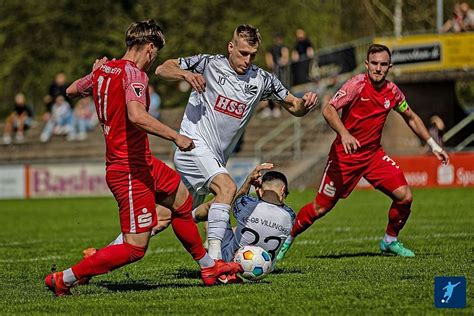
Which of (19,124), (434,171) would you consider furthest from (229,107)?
(19,124)

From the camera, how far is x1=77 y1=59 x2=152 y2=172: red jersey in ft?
27.1

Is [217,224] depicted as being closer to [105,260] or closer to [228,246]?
[228,246]

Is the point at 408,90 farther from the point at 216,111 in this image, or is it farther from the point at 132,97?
the point at 132,97

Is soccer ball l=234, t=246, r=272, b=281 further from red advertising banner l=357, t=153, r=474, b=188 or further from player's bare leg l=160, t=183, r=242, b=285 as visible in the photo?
red advertising banner l=357, t=153, r=474, b=188

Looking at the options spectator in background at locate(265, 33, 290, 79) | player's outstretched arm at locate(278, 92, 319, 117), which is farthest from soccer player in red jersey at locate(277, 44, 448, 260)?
spectator in background at locate(265, 33, 290, 79)

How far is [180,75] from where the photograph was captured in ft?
31.7

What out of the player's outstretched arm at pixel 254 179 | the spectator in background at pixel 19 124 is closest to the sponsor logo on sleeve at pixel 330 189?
the player's outstretched arm at pixel 254 179

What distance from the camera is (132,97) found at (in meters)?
8.14

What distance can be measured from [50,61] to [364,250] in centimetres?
4159

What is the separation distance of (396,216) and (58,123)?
27739 millimetres

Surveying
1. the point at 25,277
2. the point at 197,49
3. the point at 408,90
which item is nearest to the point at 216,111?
the point at 25,277

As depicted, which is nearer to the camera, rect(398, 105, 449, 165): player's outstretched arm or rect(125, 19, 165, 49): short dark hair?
rect(125, 19, 165, 49): short dark hair

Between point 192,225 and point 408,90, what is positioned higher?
point 192,225

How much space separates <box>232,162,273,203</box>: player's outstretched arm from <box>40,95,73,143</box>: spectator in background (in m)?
27.4
